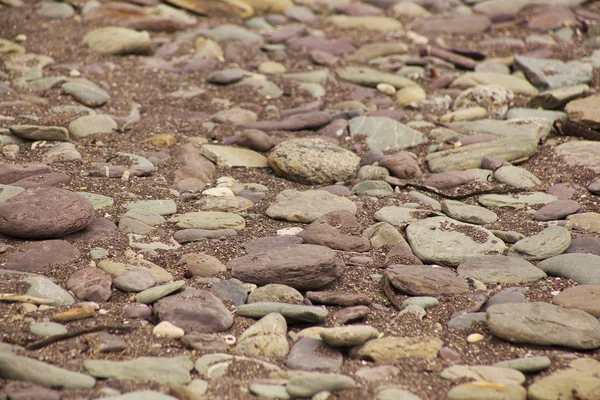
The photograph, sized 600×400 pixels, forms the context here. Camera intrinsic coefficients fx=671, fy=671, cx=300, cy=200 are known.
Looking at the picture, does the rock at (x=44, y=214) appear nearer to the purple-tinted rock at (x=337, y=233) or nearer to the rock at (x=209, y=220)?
the rock at (x=209, y=220)

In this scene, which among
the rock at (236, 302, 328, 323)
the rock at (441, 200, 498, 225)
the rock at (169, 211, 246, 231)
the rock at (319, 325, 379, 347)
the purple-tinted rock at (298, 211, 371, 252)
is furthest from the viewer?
the rock at (441, 200, 498, 225)

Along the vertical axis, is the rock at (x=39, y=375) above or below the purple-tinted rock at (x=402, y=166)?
above

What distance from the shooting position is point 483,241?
3869 millimetres

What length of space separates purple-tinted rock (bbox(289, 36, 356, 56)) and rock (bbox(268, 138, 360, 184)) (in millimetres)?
2609

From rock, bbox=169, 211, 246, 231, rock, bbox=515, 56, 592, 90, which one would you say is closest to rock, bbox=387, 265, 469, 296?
rock, bbox=169, 211, 246, 231

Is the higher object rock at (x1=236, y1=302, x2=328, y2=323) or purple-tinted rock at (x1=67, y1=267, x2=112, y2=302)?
rock at (x1=236, y1=302, x2=328, y2=323)

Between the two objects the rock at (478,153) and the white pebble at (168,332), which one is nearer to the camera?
the white pebble at (168,332)

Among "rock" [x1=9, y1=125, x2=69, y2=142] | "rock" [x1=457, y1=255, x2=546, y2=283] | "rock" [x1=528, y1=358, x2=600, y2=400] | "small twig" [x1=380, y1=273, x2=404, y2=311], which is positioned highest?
"rock" [x1=528, y1=358, x2=600, y2=400]

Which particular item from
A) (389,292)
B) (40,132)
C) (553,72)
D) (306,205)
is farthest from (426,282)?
(553,72)

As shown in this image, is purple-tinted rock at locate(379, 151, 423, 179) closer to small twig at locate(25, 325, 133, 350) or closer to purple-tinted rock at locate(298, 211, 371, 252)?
Result: purple-tinted rock at locate(298, 211, 371, 252)

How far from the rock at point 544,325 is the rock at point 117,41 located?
484 cm

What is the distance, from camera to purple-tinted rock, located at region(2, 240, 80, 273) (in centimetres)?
337

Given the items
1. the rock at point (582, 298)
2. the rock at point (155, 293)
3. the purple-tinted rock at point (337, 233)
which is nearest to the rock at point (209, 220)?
the purple-tinted rock at point (337, 233)

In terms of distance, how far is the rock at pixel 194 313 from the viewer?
303cm
